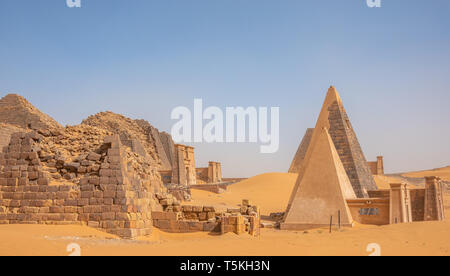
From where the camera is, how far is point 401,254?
291 inches

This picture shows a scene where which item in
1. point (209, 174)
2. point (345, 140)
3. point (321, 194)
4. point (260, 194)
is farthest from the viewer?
point (209, 174)

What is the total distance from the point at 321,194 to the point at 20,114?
23.2 m

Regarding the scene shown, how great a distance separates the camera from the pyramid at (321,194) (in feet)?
54.1

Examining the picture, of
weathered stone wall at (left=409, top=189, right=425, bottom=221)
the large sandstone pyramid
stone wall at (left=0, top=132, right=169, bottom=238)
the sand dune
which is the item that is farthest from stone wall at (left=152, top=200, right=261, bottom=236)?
the sand dune

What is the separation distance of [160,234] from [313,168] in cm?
846

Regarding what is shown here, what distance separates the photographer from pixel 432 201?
18094 millimetres

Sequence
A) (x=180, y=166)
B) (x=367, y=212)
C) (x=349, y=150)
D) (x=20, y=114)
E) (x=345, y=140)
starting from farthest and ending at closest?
1. (x=180, y=166)
2. (x=20, y=114)
3. (x=345, y=140)
4. (x=349, y=150)
5. (x=367, y=212)

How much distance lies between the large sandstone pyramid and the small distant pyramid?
18.5 metres

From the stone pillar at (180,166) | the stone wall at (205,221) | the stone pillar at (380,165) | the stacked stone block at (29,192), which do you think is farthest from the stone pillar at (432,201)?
the stone pillar at (380,165)

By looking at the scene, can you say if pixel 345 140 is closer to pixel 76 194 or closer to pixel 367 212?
pixel 367 212

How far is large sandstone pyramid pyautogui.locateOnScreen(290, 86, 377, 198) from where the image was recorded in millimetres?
19484

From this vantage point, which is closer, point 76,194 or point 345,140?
point 76,194

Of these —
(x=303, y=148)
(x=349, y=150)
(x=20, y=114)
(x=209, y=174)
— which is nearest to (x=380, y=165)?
(x=303, y=148)
